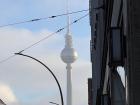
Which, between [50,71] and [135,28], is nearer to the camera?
[135,28]

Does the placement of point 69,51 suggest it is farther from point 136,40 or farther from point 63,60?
point 136,40

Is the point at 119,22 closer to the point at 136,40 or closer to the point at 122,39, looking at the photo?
the point at 122,39

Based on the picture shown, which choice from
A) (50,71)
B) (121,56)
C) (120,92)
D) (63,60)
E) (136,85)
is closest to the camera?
(136,85)

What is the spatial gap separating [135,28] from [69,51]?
18480 cm

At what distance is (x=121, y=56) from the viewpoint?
15695 millimetres

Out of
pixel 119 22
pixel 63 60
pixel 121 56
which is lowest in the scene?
pixel 121 56

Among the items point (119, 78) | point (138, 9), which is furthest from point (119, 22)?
point (138, 9)

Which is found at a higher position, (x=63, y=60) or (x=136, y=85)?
(x=63, y=60)

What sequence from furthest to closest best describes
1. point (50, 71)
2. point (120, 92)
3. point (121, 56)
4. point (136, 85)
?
point (50, 71)
point (120, 92)
point (121, 56)
point (136, 85)

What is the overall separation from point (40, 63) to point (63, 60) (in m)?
165

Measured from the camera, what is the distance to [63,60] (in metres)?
193

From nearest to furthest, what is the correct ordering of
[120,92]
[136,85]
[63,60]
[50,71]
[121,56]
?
[136,85] → [121,56] → [120,92] → [50,71] → [63,60]

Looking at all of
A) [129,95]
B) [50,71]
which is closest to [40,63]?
[50,71]

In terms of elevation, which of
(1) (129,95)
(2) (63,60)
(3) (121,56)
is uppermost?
(2) (63,60)
